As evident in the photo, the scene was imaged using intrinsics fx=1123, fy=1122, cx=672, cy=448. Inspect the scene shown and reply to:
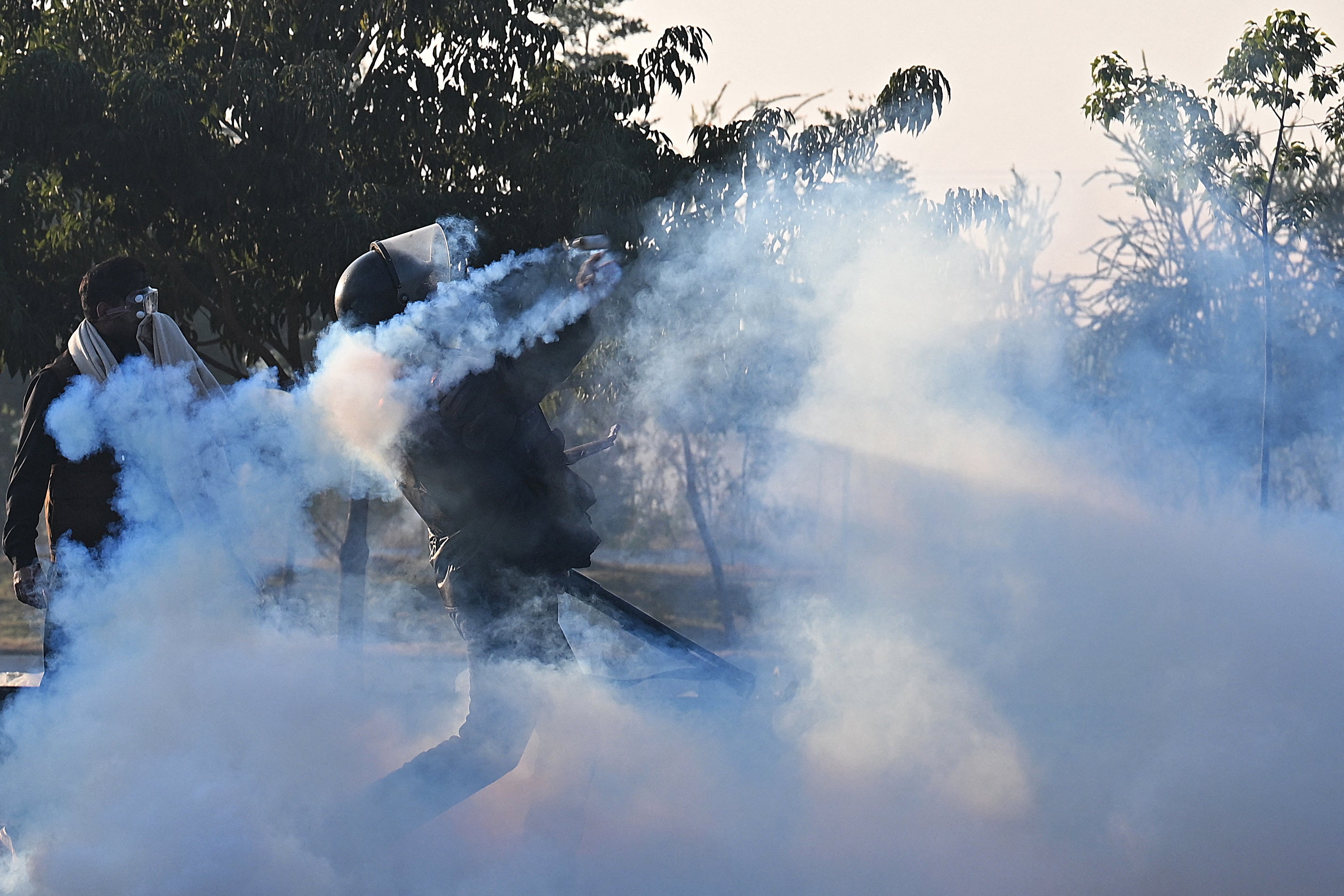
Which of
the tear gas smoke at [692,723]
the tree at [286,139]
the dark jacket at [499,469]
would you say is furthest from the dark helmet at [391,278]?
the tree at [286,139]

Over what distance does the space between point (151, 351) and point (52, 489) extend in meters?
0.45

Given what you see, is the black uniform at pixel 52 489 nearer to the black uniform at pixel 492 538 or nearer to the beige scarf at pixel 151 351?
the beige scarf at pixel 151 351

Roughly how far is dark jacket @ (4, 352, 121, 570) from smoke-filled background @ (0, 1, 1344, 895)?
6 centimetres

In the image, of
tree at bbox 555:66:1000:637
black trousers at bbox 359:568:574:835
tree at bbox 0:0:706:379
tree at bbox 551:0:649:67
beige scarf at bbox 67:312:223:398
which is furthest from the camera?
tree at bbox 551:0:649:67

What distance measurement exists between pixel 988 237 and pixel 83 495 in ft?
13.5

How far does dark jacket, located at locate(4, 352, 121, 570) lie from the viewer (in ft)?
9.62

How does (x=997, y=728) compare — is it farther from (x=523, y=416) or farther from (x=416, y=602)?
(x=416, y=602)

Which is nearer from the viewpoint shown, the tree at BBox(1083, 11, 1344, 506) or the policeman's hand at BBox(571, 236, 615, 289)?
the policeman's hand at BBox(571, 236, 615, 289)

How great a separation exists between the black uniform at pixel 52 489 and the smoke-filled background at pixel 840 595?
5 centimetres

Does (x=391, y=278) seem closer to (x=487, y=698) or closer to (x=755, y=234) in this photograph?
(x=487, y=698)

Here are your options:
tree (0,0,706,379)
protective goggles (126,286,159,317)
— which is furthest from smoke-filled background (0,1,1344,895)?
tree (0,0,706,379)

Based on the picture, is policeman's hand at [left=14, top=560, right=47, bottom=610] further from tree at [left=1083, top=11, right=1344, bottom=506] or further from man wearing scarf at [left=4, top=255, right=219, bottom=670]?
tree at [left=1083, top=11, right=1344, bottom=506]

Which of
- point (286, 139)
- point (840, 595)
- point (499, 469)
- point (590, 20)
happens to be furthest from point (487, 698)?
point (590, 20)

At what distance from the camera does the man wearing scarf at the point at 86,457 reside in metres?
2.93
